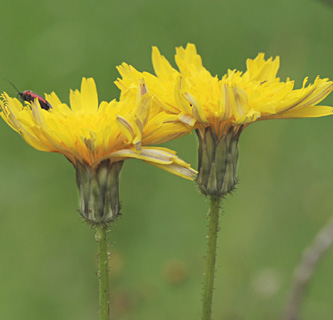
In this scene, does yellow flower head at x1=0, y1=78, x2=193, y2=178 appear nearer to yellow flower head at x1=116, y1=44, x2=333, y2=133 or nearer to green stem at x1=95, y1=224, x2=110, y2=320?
yellow flower head at x1=116, y1=44, x2=333, y2=133

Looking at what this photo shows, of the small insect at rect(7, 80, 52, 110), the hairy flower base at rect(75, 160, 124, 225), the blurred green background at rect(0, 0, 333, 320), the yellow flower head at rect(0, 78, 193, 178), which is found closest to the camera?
the yellow flower head at rect(0, 78, 193, 178)

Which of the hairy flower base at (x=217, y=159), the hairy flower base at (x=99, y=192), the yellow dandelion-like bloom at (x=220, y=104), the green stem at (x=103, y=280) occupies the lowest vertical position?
the green stem at (x=103, y=280)

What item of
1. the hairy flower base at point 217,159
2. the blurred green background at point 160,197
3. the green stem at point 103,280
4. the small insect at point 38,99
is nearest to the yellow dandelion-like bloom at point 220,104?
the hairy flower base at point 217,159

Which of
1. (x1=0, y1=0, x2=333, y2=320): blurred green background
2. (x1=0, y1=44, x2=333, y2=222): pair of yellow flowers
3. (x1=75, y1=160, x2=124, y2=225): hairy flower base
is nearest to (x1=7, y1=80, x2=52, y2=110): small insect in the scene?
(x1=0, y1=44, x2=333, y2=222): pair of yellow flowers

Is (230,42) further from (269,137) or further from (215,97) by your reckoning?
(215,97)

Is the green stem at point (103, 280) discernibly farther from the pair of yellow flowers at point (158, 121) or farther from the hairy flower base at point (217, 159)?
the hairy flower base at point (217, 159)

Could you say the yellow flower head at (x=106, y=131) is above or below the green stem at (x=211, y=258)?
above

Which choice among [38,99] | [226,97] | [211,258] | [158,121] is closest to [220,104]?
[226,97]
